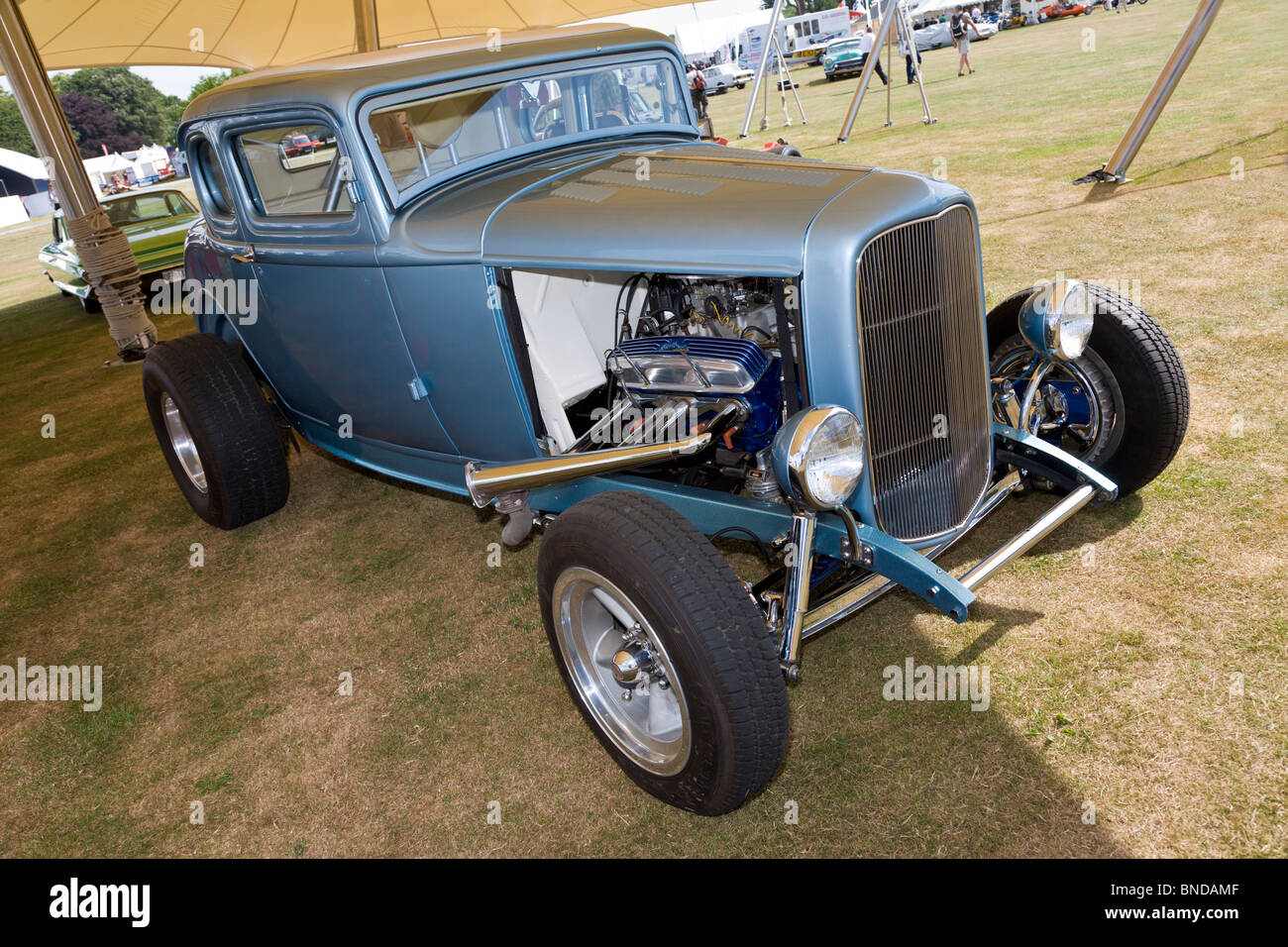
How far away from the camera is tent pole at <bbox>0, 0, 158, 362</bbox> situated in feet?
23.0

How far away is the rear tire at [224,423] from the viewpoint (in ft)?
13.6

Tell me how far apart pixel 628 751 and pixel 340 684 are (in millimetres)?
1319

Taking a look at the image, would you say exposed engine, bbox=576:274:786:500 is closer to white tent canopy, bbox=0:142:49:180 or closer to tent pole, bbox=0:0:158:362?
tent pole, bbox=0:0:158:362

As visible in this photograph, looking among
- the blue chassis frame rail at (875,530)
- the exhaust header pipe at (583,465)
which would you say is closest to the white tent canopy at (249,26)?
the exhaust header pipe at (583,465)

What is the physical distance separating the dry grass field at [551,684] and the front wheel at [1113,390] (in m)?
0.28

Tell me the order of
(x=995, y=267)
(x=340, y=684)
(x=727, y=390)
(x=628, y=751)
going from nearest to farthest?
(x=628, y=751) < (x=727, y=390) < (x=340, y=684) < (x=995, y=267)

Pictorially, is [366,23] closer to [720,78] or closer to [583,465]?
[583,465]

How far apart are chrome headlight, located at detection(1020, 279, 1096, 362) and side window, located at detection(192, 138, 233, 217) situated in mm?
3545

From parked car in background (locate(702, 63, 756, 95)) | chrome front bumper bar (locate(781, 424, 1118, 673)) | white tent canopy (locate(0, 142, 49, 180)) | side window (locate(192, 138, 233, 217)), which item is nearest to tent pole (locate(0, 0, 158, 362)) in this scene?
side window (locate(192, 138, 233, 217))

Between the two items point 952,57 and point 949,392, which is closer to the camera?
point 949,392

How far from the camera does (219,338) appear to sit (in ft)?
14.3

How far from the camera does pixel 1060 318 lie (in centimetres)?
286
